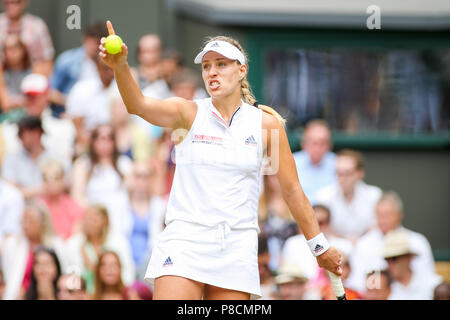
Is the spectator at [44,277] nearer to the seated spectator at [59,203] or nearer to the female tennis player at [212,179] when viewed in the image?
the seated spectator at [59,203]

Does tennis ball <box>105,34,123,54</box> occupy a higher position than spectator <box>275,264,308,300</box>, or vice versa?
tennis ball <box>105,34,123,54</box>

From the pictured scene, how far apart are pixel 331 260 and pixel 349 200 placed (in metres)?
3.68

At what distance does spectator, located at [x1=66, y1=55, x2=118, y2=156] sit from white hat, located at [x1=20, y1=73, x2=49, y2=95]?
0.36m

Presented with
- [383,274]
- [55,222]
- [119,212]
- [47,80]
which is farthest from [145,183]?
[383,274]

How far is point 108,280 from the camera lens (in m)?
8.00

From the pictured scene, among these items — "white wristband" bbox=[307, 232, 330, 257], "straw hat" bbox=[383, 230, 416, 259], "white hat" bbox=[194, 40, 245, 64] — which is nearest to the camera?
"white hat" bbox=[194, 40, 245, 64]

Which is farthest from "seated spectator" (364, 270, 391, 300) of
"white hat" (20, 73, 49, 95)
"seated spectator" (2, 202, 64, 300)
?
"white hat" (20, 73, 49, 95)

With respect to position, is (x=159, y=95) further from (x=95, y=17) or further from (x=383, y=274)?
(x=383, y=274)

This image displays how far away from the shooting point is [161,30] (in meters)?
10.6

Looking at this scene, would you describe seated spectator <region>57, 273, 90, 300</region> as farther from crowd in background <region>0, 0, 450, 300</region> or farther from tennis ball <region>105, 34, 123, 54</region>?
tennis ball <region>105, 34, 123, 54</region>

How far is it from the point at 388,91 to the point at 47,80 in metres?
4.17

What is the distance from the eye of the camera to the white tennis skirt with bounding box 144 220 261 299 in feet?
15.8

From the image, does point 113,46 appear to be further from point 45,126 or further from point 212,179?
point 45,126

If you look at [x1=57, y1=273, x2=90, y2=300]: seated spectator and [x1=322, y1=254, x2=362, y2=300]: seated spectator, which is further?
[x1=57, y1=273, x2=90, y2=300]: seated spectator
